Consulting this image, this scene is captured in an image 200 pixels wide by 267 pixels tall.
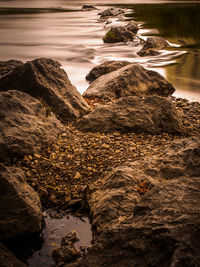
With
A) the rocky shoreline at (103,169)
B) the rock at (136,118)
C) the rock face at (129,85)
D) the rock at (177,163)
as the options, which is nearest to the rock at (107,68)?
the rock face at (129,85)

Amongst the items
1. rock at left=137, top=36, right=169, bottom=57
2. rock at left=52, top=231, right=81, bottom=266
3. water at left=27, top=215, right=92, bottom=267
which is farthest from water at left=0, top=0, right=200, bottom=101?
rock at left=52, top=231, right=81, bottom=266

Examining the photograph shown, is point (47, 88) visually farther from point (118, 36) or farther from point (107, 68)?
point (118, 36)

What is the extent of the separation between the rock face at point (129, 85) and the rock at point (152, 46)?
6714 millimetres

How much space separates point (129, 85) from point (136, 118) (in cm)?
251

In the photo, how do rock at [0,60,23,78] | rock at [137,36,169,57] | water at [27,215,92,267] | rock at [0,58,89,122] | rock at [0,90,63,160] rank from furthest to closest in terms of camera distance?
1. rock at [137,36,169,57]
2. rock at [0,60,23,78]
3. rock at [0,58,89,122]
4. rock at [0,90,63,160]
5. water at [27,215,92,267]

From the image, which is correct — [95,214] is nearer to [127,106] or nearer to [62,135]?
[62,135]

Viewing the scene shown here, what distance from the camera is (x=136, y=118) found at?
228 inches

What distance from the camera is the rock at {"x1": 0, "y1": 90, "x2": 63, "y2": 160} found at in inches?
182

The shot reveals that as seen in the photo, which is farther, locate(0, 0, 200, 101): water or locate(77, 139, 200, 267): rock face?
locate(0, 0, 200, 101): water

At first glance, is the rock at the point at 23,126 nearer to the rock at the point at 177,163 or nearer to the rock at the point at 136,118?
the rock at the point at 136,118

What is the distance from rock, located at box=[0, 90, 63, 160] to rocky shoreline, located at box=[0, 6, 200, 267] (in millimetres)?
17

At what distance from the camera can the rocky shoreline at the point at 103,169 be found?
8.15 feet

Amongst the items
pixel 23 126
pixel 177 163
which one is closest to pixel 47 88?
pixel 23 126

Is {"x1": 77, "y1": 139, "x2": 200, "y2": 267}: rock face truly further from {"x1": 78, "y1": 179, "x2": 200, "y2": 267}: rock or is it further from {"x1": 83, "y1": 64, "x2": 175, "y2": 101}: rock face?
{"x1": 83, "y1": 64, "x2": 175, "y2": 101}: rock face
